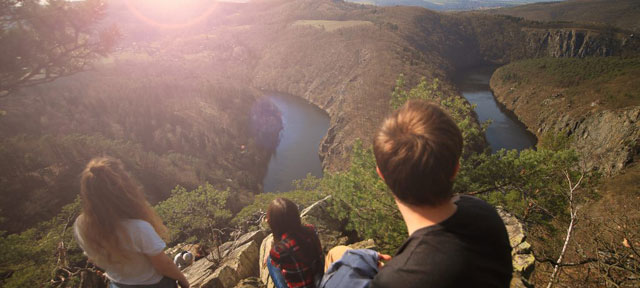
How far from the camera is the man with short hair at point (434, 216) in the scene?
48.6 inches

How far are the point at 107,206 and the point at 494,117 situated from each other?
221 ft

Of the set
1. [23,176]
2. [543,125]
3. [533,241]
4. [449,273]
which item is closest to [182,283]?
[449,273]

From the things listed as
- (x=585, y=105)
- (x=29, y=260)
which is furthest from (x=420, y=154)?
(x=585, y=105)

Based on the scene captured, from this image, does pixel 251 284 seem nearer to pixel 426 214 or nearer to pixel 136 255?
pixel 136 255

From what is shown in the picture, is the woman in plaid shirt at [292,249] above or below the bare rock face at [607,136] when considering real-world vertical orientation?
above

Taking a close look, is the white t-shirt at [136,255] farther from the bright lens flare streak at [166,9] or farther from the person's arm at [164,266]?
the bright lens flare streak at [166,9]

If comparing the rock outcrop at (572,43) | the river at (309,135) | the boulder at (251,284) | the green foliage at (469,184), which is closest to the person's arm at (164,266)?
the boulder at (251,284)

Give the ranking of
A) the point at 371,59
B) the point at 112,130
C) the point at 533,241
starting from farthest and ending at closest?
the point at 371,59 < the point at 112,130 < the point at 533,241

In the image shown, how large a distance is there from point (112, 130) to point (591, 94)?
72727mm

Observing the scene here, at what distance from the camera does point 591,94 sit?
1895 inches

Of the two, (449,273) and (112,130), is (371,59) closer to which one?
(112,130)

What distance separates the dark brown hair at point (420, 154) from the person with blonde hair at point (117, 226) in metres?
2.84

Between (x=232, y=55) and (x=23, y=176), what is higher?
(x=232, y=55)

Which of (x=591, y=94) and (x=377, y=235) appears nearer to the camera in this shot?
(x=377, y=235)
